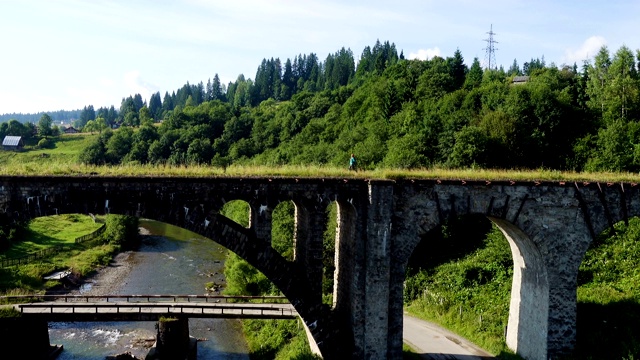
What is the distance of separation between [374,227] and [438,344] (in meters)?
9.80

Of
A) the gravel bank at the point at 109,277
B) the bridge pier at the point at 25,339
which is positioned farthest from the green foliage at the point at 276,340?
the gravel bank at the point at 109,277

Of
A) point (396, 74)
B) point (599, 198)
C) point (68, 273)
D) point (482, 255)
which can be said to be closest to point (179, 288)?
point (68, 273)

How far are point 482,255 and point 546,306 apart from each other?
537 inches

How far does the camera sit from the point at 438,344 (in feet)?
84.0

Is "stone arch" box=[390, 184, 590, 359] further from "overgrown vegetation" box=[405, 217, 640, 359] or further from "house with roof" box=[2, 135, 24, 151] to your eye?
"house with roof" box=[2, 135, 24, 151]

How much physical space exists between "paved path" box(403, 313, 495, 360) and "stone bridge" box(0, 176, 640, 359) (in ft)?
12.2

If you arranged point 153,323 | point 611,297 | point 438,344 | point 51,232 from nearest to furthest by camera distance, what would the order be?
point 611,297 < point 438,344 < point 153,323 < point 51,232

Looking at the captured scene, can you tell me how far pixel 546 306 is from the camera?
68.7 ft

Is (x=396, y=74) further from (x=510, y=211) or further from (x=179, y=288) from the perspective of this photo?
(x=510, y=211)

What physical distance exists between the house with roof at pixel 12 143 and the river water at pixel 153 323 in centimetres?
7048

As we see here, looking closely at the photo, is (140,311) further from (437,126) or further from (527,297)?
(437,126)

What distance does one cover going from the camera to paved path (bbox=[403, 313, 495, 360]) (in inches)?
Result: 949

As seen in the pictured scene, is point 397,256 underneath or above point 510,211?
underneath

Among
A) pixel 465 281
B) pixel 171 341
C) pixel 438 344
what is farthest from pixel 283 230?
pixel 438 344
